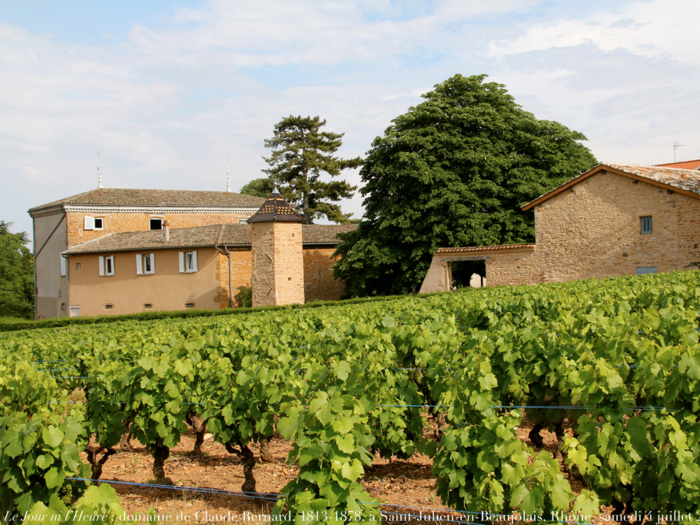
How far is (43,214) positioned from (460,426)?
1521 inches

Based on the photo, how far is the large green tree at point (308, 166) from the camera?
4019 centimetres

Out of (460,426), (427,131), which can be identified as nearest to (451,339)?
(460,426)

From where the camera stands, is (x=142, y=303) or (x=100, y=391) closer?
(x=100, y=391)


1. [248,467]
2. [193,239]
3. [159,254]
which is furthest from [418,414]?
[159,254]

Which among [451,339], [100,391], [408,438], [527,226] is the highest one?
[527,226]

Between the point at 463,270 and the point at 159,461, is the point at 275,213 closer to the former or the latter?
the point at 463,270

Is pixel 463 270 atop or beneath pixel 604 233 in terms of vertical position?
beneath

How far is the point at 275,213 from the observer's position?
20906 millimetres

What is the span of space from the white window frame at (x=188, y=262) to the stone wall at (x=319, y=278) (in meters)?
5.83

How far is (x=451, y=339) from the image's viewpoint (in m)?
4.82

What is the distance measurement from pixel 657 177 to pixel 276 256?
14574 millimetres

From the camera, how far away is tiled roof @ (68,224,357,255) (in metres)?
25.9

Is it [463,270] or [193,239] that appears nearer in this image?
[463,270]

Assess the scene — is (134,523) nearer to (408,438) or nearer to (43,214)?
(408,438)
